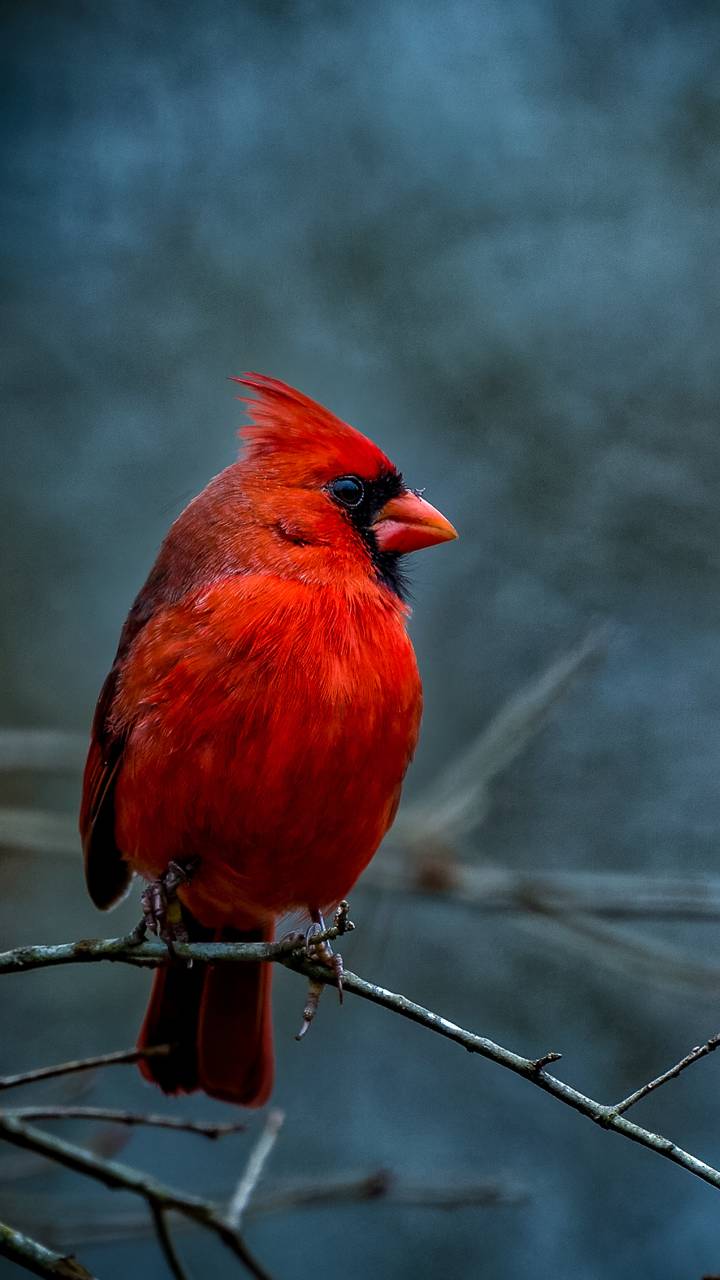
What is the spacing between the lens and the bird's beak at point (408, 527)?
2.93 meters

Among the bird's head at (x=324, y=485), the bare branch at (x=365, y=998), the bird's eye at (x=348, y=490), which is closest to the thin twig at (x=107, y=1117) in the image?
the bare branch at (x=365, y=998)

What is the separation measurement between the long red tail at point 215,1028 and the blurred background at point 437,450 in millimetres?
649

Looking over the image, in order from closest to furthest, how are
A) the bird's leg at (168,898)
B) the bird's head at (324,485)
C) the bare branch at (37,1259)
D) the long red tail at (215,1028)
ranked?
the bare branch at (37,1259)
the bird's leg at (168,898)
the bird's head at (324,485)
the long red tail at (215,1028)

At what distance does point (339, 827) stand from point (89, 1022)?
114 inches

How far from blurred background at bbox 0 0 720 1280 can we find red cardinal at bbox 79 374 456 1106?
3.15ft

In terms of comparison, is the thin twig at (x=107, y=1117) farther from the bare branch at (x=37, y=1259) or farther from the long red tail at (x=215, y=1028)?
the long red tail at (x=215, y=1028)

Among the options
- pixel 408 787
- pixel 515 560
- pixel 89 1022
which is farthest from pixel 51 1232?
pixel 515 560

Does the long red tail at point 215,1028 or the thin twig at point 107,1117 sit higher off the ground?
the long red tail at point 215,1028

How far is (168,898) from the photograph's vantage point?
256 cm

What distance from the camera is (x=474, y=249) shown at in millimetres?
6363

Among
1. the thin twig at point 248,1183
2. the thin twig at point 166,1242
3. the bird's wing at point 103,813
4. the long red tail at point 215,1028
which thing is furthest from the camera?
the long red tail at point 215,1028

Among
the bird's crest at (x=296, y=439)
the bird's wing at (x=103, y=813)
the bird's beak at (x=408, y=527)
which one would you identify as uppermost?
the bird's crest at (x=296, y=439)

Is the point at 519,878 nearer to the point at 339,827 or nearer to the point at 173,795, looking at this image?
the point at 339,827

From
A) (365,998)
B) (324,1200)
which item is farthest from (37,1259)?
(324,1200)
